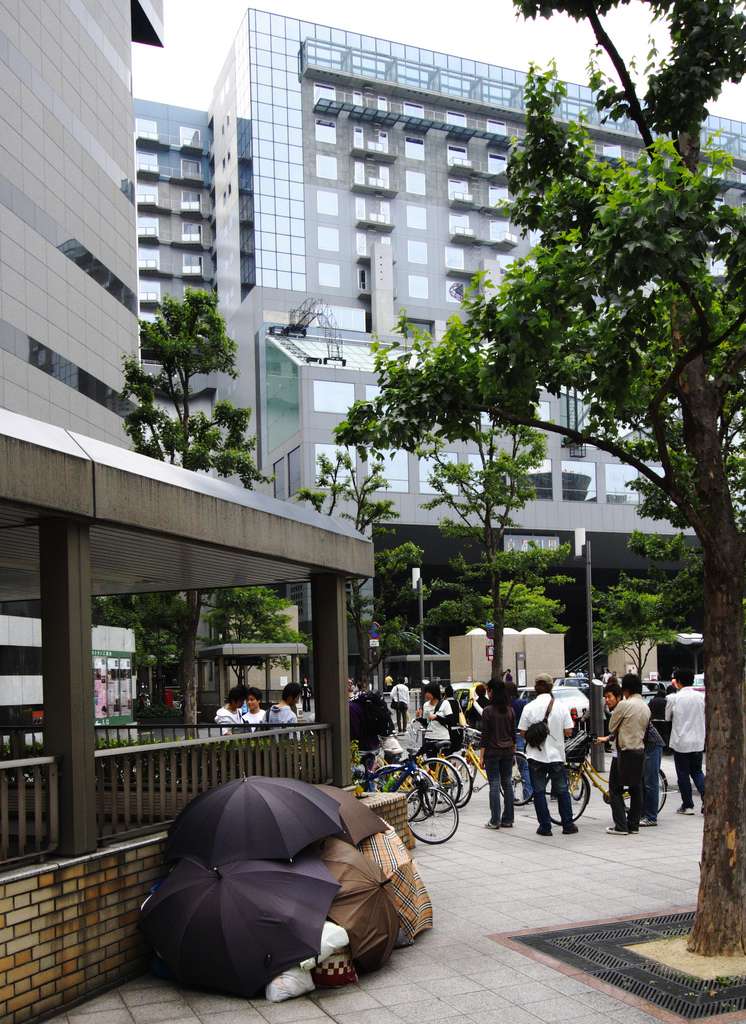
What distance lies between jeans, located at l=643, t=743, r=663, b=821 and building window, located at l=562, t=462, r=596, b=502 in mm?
50325

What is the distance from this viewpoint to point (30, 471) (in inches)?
249

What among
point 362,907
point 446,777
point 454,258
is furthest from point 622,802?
point 454,258

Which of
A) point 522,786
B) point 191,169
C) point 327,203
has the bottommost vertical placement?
point 522,786

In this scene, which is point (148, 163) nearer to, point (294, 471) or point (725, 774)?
point (294, 471)

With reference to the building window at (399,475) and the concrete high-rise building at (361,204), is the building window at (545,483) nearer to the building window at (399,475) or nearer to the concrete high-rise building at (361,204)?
the concrete high-rise building at (361,204)

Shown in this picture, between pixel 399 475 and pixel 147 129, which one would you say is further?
pixel 147 129

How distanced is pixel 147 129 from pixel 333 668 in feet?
293

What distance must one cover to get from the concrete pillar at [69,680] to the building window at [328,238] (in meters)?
71.1

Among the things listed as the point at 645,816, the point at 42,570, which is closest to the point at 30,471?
the point at 42,570

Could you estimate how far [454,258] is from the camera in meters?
81.0

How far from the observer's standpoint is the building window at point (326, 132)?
7619 centimetres

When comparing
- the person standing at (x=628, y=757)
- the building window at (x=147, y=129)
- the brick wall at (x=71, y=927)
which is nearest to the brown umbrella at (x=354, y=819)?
the brick wall at (x=71, y=927)

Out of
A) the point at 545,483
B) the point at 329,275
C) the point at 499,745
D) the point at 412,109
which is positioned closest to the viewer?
the point at 499,745

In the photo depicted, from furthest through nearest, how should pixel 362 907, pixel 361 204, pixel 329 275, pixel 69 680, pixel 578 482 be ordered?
pixel 361 204 → pixel 329 275 → pixel 578 482 → pixel 362 907 → pixel 69 680
